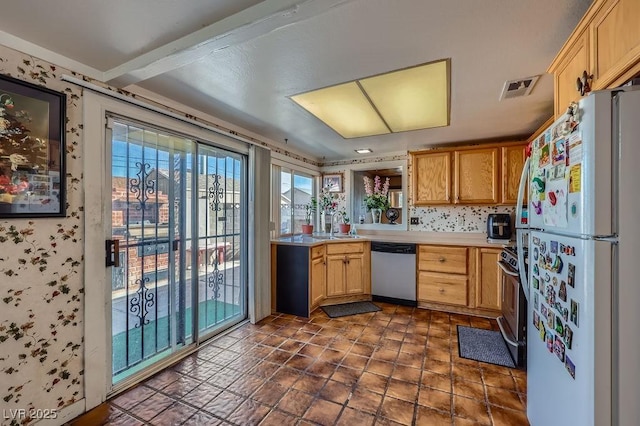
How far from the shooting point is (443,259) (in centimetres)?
342

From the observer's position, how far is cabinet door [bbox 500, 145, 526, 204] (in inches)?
130

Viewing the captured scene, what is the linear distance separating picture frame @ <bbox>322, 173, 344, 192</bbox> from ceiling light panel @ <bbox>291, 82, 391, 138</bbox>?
1406 mm

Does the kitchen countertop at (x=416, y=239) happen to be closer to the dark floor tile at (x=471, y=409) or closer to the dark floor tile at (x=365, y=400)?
the dark floor tile at (x=365, y=400)

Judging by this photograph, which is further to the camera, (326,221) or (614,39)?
(326,221)

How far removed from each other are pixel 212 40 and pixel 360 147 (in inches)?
110

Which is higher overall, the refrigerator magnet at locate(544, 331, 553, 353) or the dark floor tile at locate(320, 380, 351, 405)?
the refrigerator magnet at locate(544, 331, 553, 353)

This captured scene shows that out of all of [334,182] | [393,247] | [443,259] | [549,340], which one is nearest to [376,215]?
[393,247]

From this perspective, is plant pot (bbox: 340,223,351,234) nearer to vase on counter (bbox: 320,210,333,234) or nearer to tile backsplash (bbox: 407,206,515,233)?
vase on counter (bbox: 320,210,333,234)

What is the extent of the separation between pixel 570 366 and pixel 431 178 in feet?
9.65

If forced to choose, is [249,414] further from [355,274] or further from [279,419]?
[355,274]

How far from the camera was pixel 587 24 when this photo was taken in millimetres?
1227

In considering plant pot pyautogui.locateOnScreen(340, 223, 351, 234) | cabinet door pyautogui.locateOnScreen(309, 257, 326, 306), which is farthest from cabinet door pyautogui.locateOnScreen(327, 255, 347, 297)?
plant pot pyautogui.locateOnScreen(340, 223, 351, 234)

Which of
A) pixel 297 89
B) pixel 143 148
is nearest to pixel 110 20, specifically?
pixel 143 148

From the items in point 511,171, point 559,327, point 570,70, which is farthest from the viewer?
point 511,171
